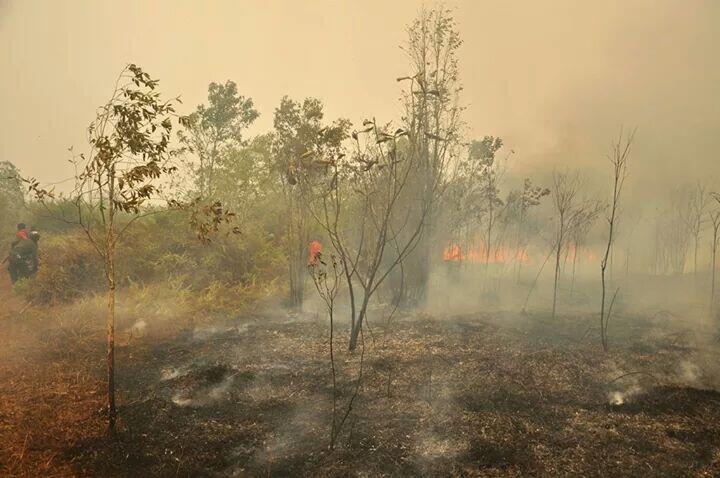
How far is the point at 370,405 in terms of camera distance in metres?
7.42

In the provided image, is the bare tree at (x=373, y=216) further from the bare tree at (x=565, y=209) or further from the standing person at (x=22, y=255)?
the standing person at (x=22, y=255)

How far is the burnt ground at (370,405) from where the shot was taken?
18.9ft

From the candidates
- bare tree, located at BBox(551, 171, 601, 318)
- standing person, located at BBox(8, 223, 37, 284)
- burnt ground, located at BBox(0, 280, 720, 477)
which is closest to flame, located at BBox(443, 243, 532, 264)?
bare tree, located at BBox(551, 171, 601, 318)

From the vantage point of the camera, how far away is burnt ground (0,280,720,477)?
18.9 ft

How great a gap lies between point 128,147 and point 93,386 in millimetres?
A: 4777

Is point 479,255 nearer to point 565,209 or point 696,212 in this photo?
point 696,212

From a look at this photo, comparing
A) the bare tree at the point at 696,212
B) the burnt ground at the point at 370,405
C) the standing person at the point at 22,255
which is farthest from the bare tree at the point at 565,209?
the standing person at the point at 22,255

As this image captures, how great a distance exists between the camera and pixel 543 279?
25.7 m

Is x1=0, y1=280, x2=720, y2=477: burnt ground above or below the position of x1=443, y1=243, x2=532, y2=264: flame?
below

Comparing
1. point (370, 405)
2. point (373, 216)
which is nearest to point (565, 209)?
point (373, 216)

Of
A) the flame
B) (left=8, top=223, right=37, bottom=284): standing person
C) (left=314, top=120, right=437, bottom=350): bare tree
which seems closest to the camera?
(left=314, top=120, right=437, bottom=350): bare tree

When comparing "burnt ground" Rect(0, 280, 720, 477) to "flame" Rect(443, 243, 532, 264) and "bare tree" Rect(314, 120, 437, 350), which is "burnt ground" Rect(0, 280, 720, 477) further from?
"flame" Rect(443, 243, 532, 264)

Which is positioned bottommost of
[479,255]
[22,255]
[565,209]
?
[22,255]

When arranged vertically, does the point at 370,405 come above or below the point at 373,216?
below
